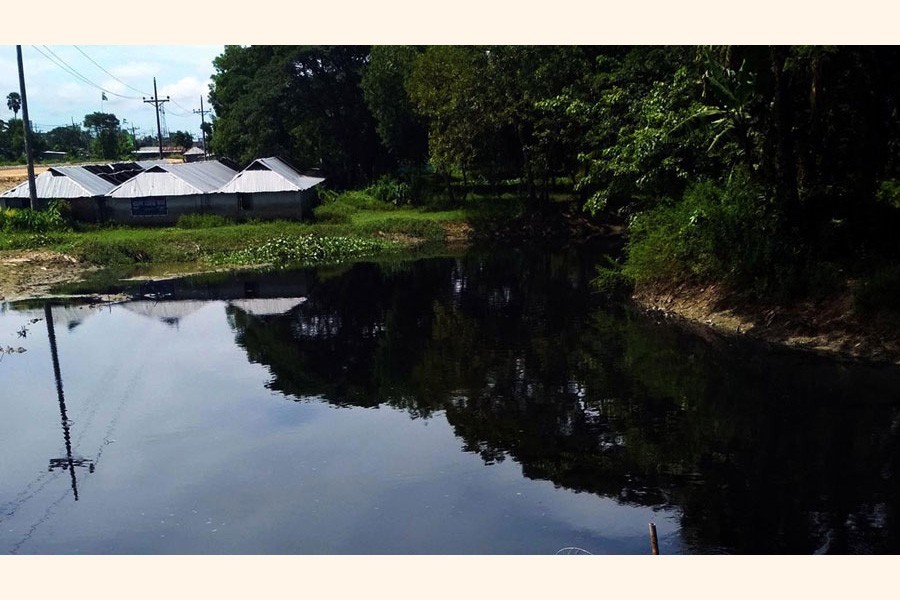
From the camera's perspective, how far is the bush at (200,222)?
45.7 metres

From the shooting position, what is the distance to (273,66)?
59.1m

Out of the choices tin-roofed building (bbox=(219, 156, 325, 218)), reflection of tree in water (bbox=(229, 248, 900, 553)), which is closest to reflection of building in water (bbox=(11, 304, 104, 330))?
reflection of tree in water (bbox=(229, 248, 900, 553))

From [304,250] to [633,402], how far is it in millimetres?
27628

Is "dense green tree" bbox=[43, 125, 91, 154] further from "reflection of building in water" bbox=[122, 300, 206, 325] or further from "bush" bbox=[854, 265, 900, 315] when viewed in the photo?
"bush" bbox=[854, 265, 900, 315]

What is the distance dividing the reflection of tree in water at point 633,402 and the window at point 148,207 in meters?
21.3

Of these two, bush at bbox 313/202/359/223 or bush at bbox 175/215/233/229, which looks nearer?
bush at bbox 175/215/233/229

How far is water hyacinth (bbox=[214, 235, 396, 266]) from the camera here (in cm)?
4088

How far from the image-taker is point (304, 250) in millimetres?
42469

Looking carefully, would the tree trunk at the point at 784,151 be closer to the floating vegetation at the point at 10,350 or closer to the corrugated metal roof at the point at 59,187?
the floating vegetation at the point at 10,350

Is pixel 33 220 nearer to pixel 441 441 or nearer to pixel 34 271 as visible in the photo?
pixel 34 271

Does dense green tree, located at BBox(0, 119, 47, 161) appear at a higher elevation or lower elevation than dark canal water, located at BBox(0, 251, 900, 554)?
higher

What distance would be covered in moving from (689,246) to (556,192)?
100 feet

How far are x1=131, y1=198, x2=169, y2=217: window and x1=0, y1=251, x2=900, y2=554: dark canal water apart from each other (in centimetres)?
2095

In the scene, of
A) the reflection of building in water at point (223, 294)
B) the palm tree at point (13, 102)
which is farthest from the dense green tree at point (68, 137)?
the reflection of building in water at point (223, 294)
